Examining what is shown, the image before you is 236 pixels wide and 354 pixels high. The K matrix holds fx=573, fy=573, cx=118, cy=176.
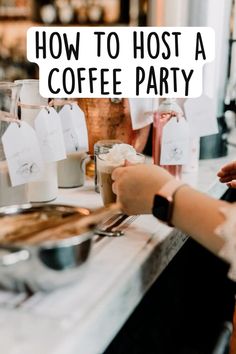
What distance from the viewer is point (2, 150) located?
1.15m

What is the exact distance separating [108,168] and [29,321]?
21.4 inches

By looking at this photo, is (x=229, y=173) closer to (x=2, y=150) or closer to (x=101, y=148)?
(x=101, y=148)

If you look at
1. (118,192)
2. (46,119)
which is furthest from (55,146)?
(118,192)

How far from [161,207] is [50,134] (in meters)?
0.37

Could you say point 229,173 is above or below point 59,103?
below

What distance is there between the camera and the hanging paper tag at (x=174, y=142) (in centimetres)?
143

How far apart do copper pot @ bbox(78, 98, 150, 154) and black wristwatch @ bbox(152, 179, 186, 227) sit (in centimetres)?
54

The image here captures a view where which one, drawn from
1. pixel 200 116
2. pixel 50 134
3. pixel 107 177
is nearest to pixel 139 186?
pixel 107 177

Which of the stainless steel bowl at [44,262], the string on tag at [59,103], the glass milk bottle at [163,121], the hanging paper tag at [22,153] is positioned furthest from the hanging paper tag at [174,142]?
the stainless steel bowl at [44,262]

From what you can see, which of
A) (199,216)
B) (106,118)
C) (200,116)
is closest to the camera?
(199,216)

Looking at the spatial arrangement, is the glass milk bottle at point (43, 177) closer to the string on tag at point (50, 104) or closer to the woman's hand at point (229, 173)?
the string on tag at point (50, 104)

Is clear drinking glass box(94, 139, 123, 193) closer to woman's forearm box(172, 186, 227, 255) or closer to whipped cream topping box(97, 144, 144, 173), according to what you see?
whipped cream topping box(97, 144, 144, 173)

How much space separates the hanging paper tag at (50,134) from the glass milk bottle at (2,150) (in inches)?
3.1

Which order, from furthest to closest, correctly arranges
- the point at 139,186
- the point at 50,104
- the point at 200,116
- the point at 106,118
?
the point at 200,116, the point at 106,118, the point at 50,104, the point at 139,186
